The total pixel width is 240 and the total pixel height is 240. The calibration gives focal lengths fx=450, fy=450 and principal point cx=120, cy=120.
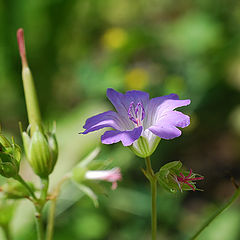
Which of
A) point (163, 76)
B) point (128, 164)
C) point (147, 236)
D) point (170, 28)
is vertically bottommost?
point (147, 236)

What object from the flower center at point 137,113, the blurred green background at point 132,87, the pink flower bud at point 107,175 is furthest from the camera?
the blurred green background at point 132,87

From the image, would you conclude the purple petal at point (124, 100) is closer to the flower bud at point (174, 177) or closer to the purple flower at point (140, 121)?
the purple flower at point (140, 121)

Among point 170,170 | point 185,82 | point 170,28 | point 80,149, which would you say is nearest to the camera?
point 170,170

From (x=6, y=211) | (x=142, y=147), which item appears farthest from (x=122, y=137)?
(x=6, y=211)

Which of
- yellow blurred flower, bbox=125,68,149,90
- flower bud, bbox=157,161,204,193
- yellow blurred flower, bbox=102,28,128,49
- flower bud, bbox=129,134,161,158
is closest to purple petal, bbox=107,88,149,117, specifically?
flower bud, bbox=129,134,161,158

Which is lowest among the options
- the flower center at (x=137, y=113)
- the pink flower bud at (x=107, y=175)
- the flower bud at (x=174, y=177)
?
the flower bud at (x=174, y=177)

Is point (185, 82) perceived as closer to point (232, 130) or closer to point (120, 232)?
point (232, 130)

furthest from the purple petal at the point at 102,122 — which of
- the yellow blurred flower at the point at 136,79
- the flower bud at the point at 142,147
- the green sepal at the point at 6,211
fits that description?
the yellow blurred flower at the point at 136,79

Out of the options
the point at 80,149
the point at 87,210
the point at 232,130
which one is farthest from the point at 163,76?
the point at 87,210
